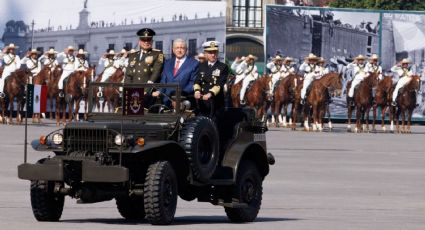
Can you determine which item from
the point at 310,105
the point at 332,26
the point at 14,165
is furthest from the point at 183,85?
the point at 332,26

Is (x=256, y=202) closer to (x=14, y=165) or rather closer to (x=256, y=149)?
(x=256, y=149)

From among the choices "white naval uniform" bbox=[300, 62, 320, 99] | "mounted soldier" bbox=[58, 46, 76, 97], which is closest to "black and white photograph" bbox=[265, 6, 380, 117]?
"white naval uniform" bbox=[300, 62, 320, 99]

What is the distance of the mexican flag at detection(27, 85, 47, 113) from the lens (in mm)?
16688

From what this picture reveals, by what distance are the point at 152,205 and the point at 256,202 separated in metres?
2.28

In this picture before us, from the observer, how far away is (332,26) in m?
69.6

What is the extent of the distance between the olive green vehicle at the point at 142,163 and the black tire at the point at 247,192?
1cm

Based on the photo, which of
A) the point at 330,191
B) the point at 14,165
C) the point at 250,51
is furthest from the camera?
the point at 250,51

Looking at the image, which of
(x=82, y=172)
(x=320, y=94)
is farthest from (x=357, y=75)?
(x=82, y=172)

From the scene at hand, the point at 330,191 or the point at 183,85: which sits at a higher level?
the point at 183,85

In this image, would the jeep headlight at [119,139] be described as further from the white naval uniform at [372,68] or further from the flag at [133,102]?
the white naval uniform at [372,68]

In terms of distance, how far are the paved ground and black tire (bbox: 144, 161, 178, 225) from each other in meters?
0.23

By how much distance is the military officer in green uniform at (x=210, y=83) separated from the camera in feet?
58.4

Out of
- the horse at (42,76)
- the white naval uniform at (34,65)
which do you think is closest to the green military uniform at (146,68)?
the horse at (42,76)

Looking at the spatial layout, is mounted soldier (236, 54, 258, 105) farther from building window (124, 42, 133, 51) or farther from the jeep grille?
the jeep grille
